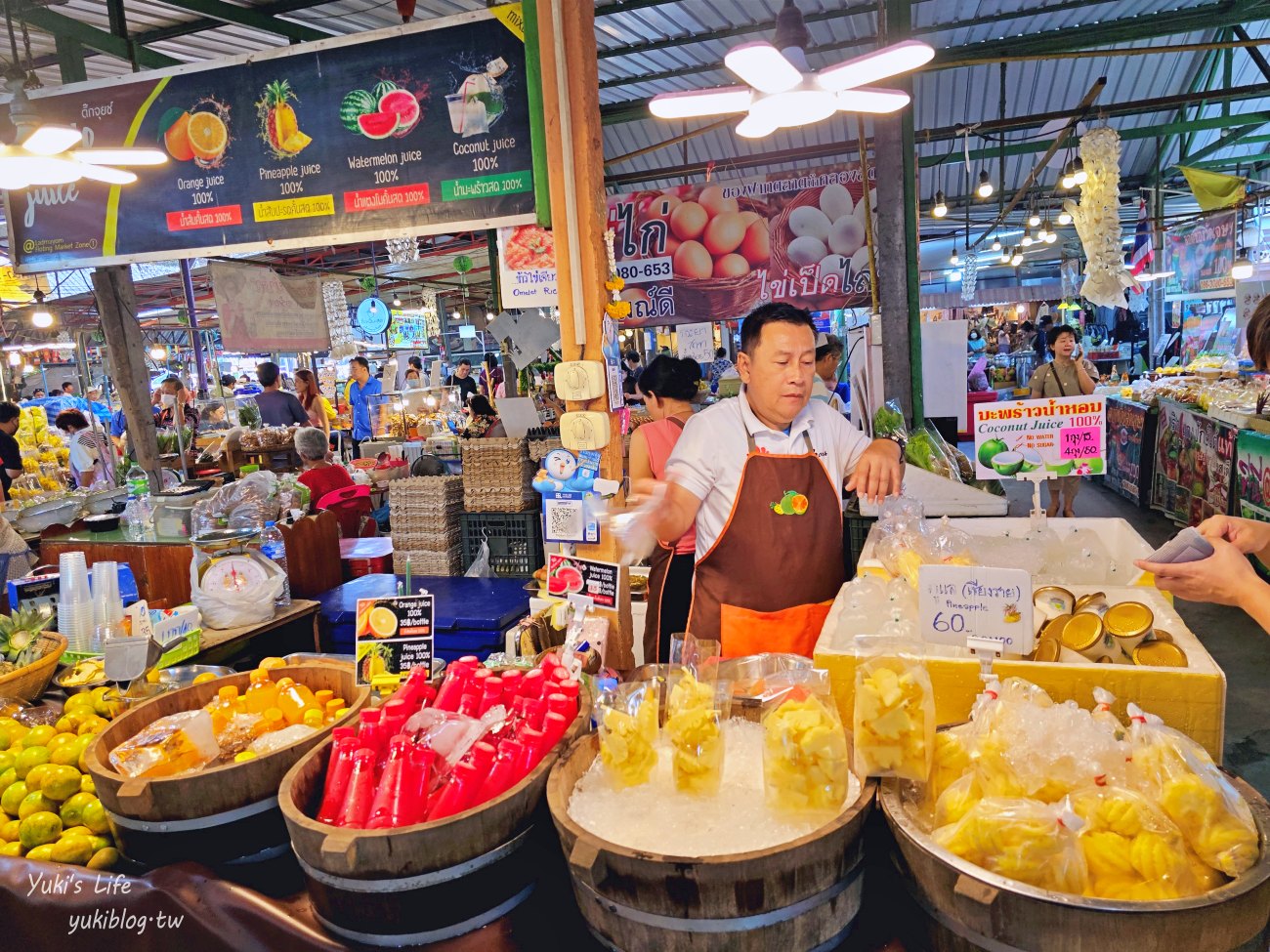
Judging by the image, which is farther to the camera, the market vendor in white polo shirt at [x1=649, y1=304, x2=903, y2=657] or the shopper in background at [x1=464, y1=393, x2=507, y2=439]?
the shopper in background at [x1=464, y1=393, x2=507, y2=439]

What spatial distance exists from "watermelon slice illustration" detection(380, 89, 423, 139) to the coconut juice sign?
9.36 feet

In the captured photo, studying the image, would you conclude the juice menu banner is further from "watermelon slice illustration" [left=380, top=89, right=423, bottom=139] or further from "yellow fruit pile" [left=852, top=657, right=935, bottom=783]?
"yellow fruit pile" [left=852, top=657, right=935, bottom=783]

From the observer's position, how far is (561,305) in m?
3.05

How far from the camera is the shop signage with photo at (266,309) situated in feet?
29.9

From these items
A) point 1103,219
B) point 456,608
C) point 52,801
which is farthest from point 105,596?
point 1103,219

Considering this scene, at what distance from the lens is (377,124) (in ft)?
12.3

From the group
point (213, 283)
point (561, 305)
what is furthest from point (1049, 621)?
point (213, 283)

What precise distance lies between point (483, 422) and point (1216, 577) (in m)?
6.21

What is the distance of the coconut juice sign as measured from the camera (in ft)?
8.50

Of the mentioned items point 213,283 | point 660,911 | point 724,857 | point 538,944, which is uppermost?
point 213,283

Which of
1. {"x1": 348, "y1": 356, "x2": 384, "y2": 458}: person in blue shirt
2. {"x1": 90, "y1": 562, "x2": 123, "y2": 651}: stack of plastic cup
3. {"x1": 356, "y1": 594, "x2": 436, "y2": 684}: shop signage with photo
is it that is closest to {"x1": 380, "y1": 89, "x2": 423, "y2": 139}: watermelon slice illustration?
{"x1": 90, "y1": 562, "x2": 123, "y2": 651}: stack of plastic cup

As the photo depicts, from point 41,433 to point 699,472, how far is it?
38.8 ft

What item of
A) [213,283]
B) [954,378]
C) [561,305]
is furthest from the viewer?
[213,283]

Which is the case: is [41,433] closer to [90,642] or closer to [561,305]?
[90,642]
